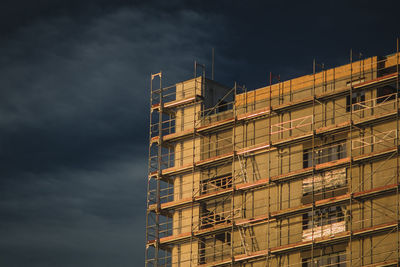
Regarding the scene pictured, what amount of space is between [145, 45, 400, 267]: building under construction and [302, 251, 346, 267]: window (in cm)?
7

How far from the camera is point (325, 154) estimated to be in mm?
85312

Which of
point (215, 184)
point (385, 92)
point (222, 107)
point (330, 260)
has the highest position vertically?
point (222, 107)

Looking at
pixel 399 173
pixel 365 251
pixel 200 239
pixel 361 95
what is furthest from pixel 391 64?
pixel 200 239

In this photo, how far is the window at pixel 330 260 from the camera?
81.8 meters

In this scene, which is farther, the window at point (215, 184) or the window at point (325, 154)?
the window at point (215, 184)

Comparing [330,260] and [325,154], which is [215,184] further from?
[330,260]

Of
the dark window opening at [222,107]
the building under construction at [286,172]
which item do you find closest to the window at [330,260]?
the building under construction at [286,172]

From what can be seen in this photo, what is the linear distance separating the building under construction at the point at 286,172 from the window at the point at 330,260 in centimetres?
7

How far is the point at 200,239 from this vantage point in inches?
3565

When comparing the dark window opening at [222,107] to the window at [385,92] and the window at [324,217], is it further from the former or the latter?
the window at [385,92]

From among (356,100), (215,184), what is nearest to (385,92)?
(356,100)

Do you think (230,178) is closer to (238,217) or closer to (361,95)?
(238,217)

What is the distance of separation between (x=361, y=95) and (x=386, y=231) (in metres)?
10.8

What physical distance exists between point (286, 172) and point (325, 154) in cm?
338
